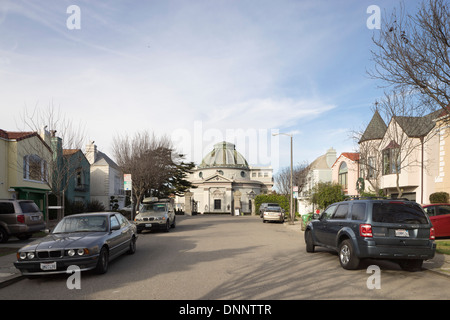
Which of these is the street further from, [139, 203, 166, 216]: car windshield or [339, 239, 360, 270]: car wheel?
[139, 203, 166, 216]: car windshield

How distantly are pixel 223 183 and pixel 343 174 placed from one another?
37.0 meters

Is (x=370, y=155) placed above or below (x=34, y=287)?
above

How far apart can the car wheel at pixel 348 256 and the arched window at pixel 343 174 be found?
3081 cm

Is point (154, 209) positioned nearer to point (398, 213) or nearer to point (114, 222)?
point (114, 222)

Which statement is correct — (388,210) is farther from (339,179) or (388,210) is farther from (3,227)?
(339,179)

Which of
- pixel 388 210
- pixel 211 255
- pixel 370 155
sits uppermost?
pixel 370 155

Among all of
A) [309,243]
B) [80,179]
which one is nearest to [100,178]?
[80,179]

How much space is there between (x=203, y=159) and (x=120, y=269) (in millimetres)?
76965

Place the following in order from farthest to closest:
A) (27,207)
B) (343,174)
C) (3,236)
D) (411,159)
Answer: (343,174) < (411,159) < (27,207) < (3,236)

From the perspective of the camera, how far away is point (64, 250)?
315 inches

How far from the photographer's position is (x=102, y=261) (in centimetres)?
855

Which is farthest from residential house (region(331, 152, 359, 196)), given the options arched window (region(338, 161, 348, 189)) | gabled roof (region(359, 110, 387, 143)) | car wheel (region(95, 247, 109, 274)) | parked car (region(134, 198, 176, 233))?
car wheel (region(95, 247, 109, 274))

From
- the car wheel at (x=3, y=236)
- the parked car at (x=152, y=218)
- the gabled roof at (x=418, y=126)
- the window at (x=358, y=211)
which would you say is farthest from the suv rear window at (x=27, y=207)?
the gabled roof at (x=418, y=126)
